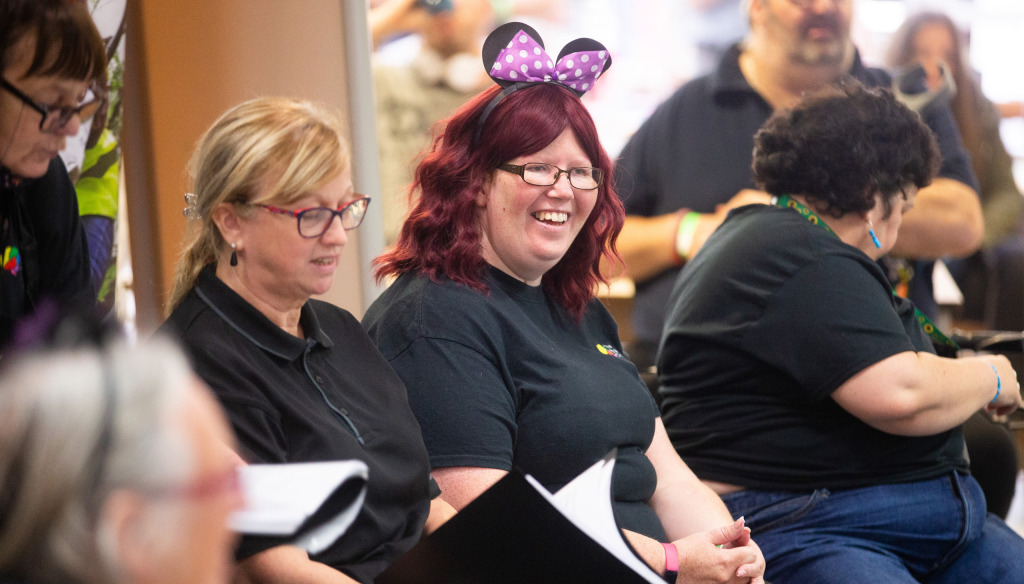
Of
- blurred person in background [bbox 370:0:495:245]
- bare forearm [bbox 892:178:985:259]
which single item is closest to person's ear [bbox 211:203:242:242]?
blurred person in background [bbox 370:0:495:245]

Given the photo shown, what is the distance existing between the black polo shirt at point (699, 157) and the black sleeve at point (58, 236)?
1.69 m

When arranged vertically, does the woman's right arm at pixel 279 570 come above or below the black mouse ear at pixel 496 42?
below

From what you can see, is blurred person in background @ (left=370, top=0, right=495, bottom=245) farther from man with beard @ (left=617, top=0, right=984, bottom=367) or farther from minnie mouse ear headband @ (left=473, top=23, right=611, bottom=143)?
minnie mouse ear headband @ (left=473, top=23, right=611, bottom=143)

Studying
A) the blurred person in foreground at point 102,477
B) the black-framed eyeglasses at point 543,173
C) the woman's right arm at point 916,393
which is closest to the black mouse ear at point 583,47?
the black-framed eyeglasses at point 543,173

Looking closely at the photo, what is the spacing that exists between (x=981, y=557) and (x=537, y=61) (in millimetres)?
1388

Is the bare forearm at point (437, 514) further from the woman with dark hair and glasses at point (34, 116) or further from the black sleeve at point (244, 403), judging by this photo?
the woman with dark hair and glasses at point (34, 116)

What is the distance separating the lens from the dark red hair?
178cm

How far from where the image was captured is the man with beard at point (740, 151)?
9.98 feet

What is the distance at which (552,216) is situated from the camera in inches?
72.4

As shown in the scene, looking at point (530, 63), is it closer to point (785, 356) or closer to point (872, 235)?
point (785, 356)

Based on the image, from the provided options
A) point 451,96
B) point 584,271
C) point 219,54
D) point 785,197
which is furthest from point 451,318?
point 451,96

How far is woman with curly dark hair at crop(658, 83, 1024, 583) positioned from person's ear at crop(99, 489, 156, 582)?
1.47 m

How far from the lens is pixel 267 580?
124 centimetres

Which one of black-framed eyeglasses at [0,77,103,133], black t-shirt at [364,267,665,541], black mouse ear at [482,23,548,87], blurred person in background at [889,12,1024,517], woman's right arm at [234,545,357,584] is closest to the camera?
woman's right arm at [234,545,357,584]
